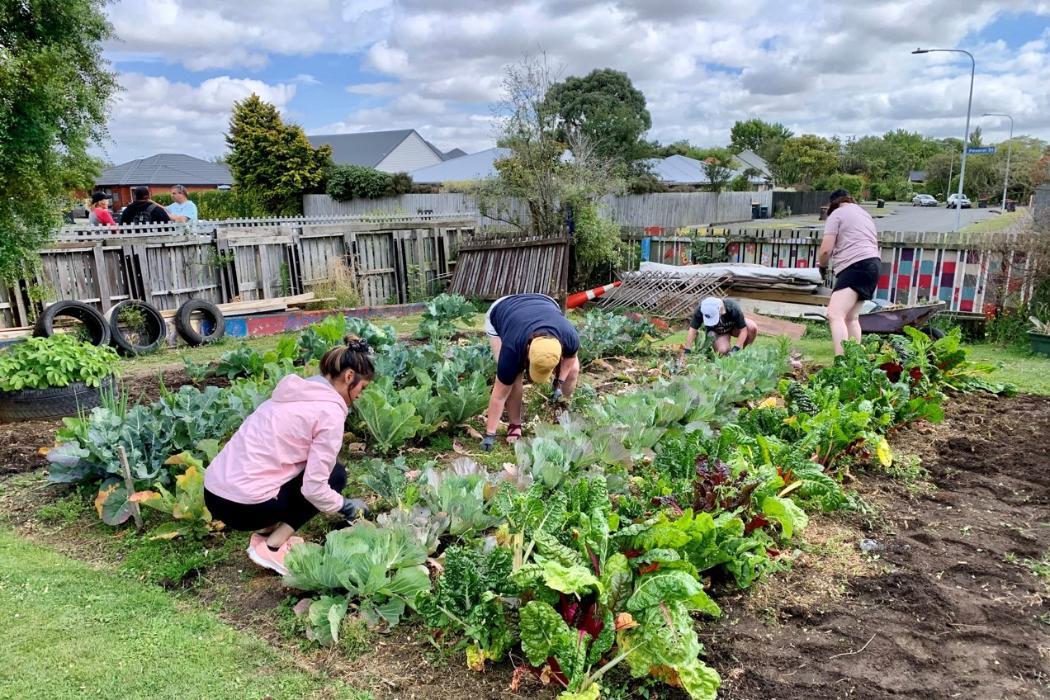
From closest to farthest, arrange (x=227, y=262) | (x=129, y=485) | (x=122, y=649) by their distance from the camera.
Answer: (x=122, y=649) < (x=129, y=485) < (x=227, y=262)

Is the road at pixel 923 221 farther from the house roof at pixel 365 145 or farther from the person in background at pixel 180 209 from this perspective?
the house roof at pixel 365 145

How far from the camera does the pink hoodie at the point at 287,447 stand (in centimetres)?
305

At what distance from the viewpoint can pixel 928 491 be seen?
4.05 meters

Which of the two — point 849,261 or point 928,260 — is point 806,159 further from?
point 849,261

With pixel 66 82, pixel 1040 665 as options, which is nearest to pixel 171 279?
pixel 66 82

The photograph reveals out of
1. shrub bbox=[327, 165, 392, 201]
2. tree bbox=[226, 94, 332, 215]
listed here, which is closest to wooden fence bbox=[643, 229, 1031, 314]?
shrub bbox=[327, 165, 392, 201]

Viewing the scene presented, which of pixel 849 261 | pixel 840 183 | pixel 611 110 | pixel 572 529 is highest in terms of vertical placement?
pixel 611 110

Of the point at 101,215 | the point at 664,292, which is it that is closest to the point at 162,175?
the point at 101,215

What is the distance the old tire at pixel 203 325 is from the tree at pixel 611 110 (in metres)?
24.7

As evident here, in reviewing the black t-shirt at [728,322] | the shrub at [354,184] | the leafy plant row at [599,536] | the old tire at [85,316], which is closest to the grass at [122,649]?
the leafy plant row at [599,536]

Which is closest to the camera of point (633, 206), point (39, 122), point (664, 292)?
point (39, 122)

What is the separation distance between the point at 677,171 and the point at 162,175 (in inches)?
1504

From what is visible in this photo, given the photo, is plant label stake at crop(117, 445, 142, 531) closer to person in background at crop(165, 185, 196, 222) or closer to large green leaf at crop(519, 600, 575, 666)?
→ large green leaf at crop(519, 600, 575, 666)

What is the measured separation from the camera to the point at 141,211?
10.8 meters
